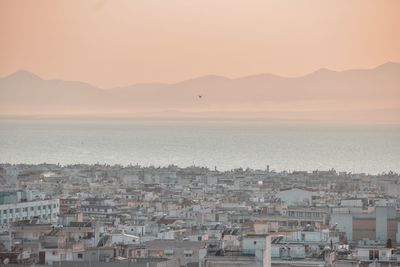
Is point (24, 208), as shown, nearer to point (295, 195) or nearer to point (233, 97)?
point (295, 195)

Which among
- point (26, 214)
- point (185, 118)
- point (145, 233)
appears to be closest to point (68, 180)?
point (26, 214)

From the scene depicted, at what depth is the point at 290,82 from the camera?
317 ft

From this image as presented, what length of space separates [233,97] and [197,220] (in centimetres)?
8106

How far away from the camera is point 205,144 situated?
11106 cm

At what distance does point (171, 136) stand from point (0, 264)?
10954 centimetres

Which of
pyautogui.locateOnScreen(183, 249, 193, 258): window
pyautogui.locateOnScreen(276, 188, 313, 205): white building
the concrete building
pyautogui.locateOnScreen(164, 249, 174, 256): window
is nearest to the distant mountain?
pyautogui.locateOnScreen(276, 188, 313, 205): white building

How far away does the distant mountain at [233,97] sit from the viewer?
317ft

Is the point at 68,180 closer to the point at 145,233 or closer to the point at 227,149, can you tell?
the point at 145,233

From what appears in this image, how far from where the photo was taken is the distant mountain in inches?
3799

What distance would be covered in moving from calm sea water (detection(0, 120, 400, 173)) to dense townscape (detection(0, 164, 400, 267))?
672 inches

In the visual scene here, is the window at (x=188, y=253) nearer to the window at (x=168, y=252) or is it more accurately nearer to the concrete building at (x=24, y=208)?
the window at (x=168, y=252)

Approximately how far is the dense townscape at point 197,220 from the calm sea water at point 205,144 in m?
17.1

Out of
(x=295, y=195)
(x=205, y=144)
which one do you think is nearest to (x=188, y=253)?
(x=295, y=195)

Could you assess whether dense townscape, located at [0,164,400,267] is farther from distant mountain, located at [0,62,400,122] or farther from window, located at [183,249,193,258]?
distant mountain, located at [0,62,400,122]
